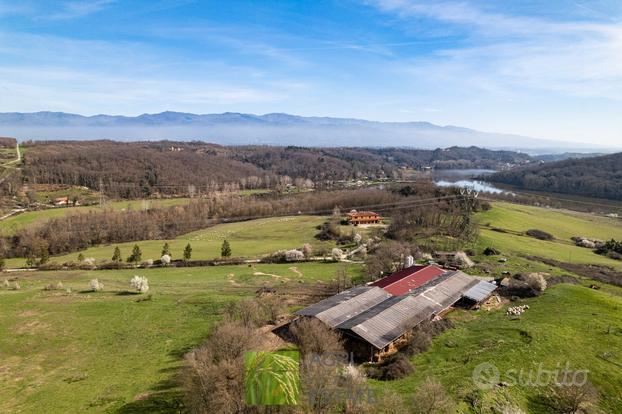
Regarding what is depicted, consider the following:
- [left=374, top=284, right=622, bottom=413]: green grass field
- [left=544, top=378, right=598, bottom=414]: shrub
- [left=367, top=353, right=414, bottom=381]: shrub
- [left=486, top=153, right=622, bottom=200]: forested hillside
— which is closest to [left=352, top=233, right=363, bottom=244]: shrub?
[left=374, top=284, right=622, bottom=413]: green grass field

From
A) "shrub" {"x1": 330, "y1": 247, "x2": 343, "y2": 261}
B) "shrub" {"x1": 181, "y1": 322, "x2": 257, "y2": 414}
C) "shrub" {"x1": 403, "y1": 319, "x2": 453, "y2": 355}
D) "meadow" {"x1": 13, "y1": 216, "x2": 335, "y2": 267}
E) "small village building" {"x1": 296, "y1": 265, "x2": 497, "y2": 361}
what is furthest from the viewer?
"meadow" {"x1": 13, "y1": 216, "x2": 335, "y2": 267}

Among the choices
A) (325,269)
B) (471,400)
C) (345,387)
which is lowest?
(325,269)

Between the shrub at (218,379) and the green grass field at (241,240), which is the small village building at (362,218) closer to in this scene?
the green grass field at (241,240)

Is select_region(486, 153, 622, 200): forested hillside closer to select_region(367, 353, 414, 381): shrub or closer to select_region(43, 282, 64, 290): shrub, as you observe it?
select_region(367, 353, 414, 381): shrub

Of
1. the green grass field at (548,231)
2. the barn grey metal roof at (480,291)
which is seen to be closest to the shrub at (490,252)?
the green grass field at (548,231)

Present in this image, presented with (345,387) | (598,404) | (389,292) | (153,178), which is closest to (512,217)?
(389,292)

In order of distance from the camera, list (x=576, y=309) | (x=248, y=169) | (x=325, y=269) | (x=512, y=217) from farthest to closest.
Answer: (x=248, y=169)
(x=512, y=217)
(x=325, y=269)
(x=576, y=309)

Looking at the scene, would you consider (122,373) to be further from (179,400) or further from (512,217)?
(512,217)
